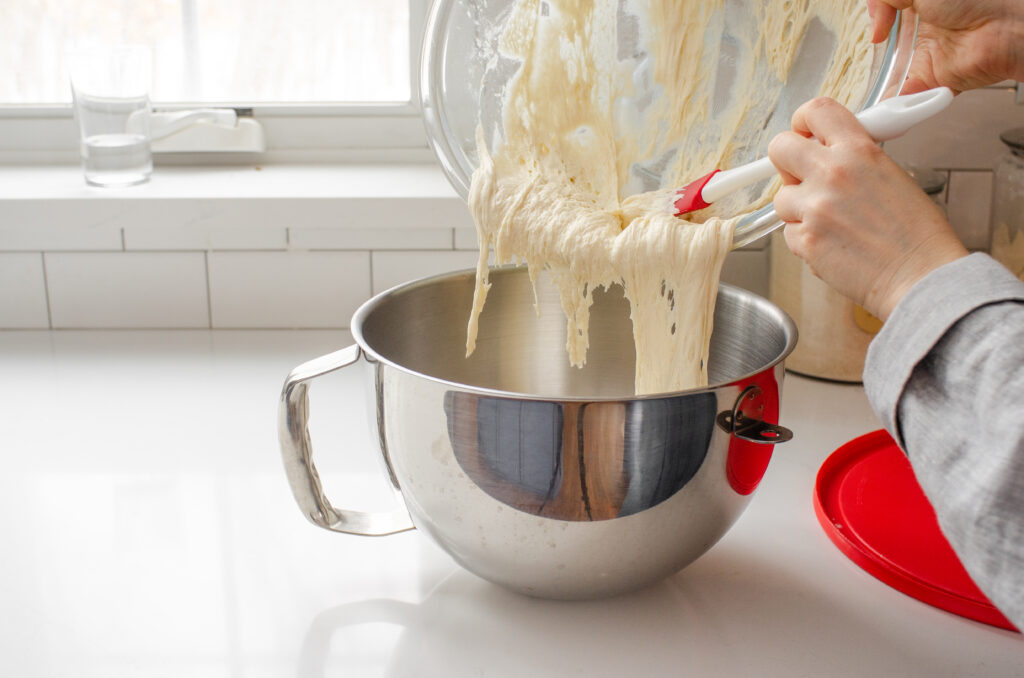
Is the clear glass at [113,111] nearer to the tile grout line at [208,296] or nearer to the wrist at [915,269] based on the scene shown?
the tile grout line at [208,296]

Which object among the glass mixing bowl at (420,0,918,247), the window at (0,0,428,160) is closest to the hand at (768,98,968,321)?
the glass mixing bowl at (420,0,918,247)

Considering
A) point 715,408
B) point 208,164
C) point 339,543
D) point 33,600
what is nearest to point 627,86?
point 715,408

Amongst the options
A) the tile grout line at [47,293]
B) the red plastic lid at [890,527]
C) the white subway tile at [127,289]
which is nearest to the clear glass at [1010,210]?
the red plastic lid at [890,527]

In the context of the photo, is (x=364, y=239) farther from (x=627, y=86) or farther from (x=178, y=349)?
(x=627, y=86)

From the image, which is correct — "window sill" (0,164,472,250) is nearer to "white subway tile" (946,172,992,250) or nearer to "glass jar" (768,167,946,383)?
"glass jar" (768,167,946,383)

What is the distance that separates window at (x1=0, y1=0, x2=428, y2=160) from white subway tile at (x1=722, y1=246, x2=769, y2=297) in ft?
1.45

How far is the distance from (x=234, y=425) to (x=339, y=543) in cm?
24

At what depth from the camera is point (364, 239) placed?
1205 millimetres

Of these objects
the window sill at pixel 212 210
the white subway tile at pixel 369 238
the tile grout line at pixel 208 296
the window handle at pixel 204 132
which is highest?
the window handle at pixel 204 132

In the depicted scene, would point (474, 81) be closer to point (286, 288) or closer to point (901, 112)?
point (901, 112)

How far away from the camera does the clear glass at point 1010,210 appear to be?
966 millimetres

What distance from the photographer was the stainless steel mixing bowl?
600 mm

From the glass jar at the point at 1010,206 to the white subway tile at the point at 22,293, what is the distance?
41.9 inches

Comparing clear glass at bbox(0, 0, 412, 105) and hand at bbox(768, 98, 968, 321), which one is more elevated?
clear glass at bbox(0, 0, 412, 105)
